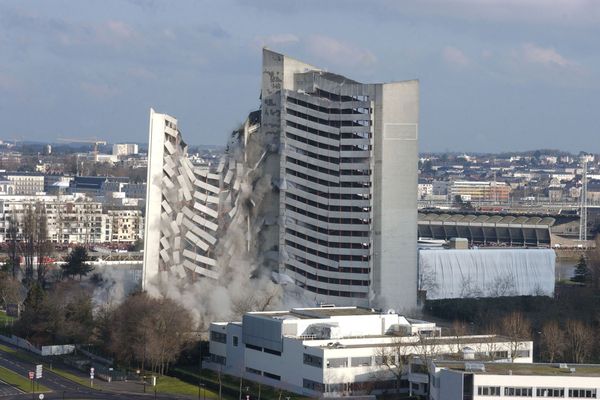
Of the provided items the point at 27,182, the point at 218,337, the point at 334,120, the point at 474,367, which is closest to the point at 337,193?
the point at 334,120

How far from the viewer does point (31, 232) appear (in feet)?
275

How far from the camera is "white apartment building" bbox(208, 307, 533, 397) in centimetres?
4634

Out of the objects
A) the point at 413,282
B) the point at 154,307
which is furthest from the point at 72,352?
the point at 413,282

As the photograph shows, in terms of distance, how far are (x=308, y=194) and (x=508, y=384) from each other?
24.3 meters

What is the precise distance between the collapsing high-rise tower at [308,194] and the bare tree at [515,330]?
245 inches

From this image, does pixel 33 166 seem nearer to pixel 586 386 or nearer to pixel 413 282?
pixel 413 282

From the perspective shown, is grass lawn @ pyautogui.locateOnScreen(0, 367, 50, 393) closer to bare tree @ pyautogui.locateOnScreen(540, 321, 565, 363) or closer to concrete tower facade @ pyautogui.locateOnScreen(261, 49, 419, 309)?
concrete tower facade @ pyautogui.locateOnScreen(261, 49, 419, 309)

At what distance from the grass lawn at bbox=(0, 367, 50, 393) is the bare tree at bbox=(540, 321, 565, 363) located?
16.9 m

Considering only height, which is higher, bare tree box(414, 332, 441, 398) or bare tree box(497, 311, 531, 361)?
bare tree box(497, 311, 531, 361)

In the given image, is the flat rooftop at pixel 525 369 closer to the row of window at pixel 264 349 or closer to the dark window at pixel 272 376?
→ the dark window at pixel 272 376

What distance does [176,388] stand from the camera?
48875mm

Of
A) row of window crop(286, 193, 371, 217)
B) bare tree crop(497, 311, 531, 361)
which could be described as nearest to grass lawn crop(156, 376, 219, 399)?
bare tree crop(497, 311, 531, 361)

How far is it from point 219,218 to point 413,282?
8747 mm

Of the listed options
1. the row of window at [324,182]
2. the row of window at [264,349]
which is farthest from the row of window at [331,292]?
the row of window at [264,349]
